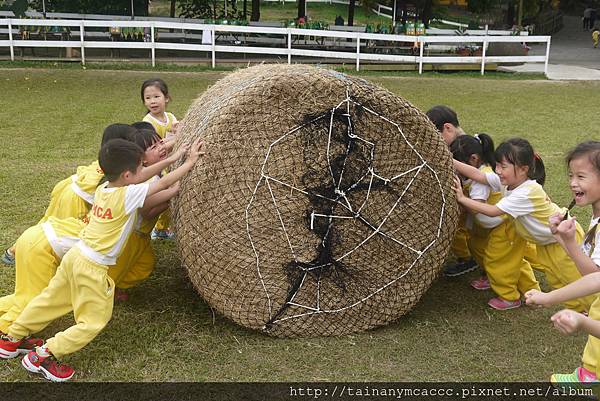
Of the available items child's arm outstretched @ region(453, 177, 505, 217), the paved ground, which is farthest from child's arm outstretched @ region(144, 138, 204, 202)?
the paved ground

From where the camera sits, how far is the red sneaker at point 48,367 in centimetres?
334

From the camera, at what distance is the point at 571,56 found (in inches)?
948

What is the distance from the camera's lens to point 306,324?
387cm

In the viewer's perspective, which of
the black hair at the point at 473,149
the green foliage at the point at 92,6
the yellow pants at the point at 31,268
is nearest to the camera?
the yellow pants at the point at 31,268

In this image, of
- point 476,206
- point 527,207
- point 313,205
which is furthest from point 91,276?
point 527,207

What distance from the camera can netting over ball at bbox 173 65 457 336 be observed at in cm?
377

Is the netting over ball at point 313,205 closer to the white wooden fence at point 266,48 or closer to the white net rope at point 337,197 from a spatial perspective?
the white net rope at point 337,197

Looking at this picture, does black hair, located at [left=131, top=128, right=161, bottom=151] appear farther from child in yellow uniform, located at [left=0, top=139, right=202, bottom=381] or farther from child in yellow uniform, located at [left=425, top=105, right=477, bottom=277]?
child in yellow uniform, located at [left=425, top=105, right=477, bottom=277]

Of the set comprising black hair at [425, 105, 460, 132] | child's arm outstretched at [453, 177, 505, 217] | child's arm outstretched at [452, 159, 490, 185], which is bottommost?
child's arm outstretched at [453, 177, 505, 217]

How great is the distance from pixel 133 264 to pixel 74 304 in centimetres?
86

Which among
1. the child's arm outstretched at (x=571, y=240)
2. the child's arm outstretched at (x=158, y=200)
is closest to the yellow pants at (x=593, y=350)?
the child's arm outstretched at (x=571, y=240)

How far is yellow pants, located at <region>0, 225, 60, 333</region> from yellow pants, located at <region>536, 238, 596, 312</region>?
281 centimetres

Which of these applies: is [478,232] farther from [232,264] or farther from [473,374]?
[232,264]

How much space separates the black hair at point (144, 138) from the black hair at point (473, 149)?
1950 mm
